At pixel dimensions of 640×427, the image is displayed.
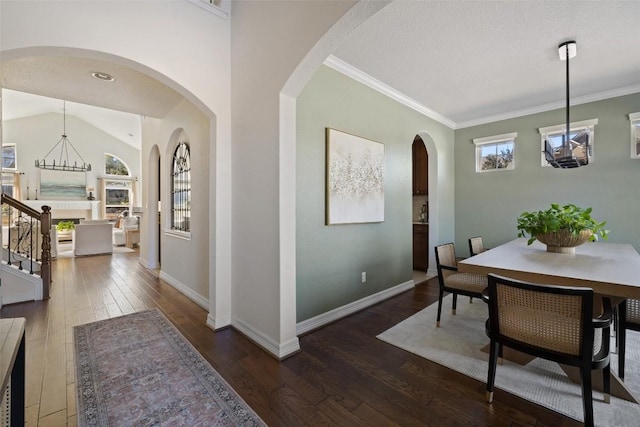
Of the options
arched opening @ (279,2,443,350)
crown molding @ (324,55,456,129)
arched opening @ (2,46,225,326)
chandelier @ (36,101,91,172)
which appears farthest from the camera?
chandelier @ (36,101,91,172)

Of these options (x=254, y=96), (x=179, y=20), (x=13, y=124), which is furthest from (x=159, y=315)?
(x=13, y=124)

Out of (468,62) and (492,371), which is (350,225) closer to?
(492,371)

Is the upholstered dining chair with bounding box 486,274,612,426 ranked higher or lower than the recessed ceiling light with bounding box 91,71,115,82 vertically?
lower

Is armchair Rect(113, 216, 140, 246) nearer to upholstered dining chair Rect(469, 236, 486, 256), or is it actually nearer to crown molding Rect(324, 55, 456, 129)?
crown molding Rect(324, 55, 456, 129)

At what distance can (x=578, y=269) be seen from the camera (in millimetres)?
1908

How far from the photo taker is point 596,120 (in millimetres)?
3926

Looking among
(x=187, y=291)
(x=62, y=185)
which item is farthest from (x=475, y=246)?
(x=62, y=185)

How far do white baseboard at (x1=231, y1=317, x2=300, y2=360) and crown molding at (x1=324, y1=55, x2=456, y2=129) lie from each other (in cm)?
282

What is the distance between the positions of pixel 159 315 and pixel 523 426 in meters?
3.34

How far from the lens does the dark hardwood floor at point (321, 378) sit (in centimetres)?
166

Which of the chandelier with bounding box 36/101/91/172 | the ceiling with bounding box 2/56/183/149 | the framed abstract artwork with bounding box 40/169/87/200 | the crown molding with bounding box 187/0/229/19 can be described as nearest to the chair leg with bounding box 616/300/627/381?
the crown molding with bounding box 187/0/229/19

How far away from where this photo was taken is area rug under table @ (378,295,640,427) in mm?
1690

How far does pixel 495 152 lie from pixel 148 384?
569 centimetres

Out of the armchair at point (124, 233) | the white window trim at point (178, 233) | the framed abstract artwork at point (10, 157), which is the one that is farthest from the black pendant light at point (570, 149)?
the framed abstract artwork at point (10, 157)
